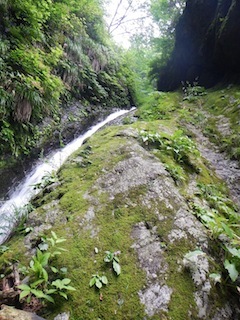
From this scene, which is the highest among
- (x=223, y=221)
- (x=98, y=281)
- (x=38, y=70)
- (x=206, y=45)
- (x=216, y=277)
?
(x=38, y=70)

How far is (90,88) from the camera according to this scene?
911cm

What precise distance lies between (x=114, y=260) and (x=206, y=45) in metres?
9.66

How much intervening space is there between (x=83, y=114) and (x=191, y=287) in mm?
7031

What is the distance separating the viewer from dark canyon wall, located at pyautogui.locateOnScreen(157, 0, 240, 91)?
7.63 m

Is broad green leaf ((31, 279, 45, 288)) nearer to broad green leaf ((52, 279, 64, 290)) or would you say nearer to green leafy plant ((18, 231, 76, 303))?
green leafy plant ((18, 231, 76, 303))

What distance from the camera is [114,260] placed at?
2.18m

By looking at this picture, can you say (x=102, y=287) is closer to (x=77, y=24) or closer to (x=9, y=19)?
(x=9, y=19)

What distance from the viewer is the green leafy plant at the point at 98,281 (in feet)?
6.48

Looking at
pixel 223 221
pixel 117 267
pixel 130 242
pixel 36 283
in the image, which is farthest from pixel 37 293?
pixel 223 221

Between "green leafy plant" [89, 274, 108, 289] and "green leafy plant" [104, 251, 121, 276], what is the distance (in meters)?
0.12

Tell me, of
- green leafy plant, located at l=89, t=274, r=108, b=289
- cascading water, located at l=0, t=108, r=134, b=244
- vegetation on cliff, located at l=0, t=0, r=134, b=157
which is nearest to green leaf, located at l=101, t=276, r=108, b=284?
green leafy plant, located at l=89, t=274, r=108, b=289

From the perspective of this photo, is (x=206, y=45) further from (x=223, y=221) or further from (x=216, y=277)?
(x=216, y=277)

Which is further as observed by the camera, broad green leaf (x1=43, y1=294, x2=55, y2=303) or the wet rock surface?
the wet rock surface

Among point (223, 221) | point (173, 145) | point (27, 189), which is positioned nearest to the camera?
point (223, 221)
